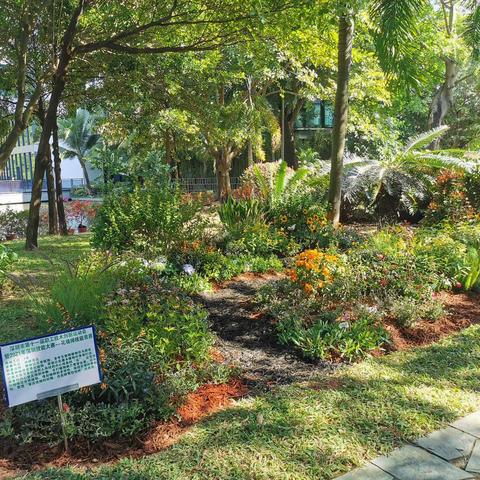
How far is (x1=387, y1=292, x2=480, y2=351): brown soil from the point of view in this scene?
16.3ft

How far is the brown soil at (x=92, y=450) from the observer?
116 inches

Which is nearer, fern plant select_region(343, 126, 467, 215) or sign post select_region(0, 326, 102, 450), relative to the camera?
sign post select_region(0, 326, 102, 450)

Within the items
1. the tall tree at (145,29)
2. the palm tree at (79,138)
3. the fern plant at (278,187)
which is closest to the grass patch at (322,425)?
the tall tree at (145,29)

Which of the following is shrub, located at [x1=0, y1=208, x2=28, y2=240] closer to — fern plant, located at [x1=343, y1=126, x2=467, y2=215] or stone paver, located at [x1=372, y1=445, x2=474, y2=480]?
fern plant, located at [x1=343, y1=126, x2=467, y2=215]

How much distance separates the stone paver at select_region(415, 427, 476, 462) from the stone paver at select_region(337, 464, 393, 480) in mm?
436

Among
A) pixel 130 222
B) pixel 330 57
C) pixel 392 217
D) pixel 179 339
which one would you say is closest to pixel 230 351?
pixel 179 339

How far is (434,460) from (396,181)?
391 inches

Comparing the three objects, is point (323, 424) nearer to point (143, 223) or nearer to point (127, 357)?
point (127, 357)

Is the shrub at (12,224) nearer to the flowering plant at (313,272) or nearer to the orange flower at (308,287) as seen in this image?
the flowering plant at (313,272)

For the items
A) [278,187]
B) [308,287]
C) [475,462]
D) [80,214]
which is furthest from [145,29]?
[80,214]

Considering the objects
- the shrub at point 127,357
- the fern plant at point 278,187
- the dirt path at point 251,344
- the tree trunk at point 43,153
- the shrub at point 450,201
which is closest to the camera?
the shrub at point 127,357

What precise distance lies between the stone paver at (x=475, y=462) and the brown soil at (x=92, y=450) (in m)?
1.70

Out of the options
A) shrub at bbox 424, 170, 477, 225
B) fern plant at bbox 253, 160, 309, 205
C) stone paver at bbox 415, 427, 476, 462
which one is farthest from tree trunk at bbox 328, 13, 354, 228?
stone paver at bbox 415, 427, 476, 462

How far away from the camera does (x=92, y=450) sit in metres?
3.09
